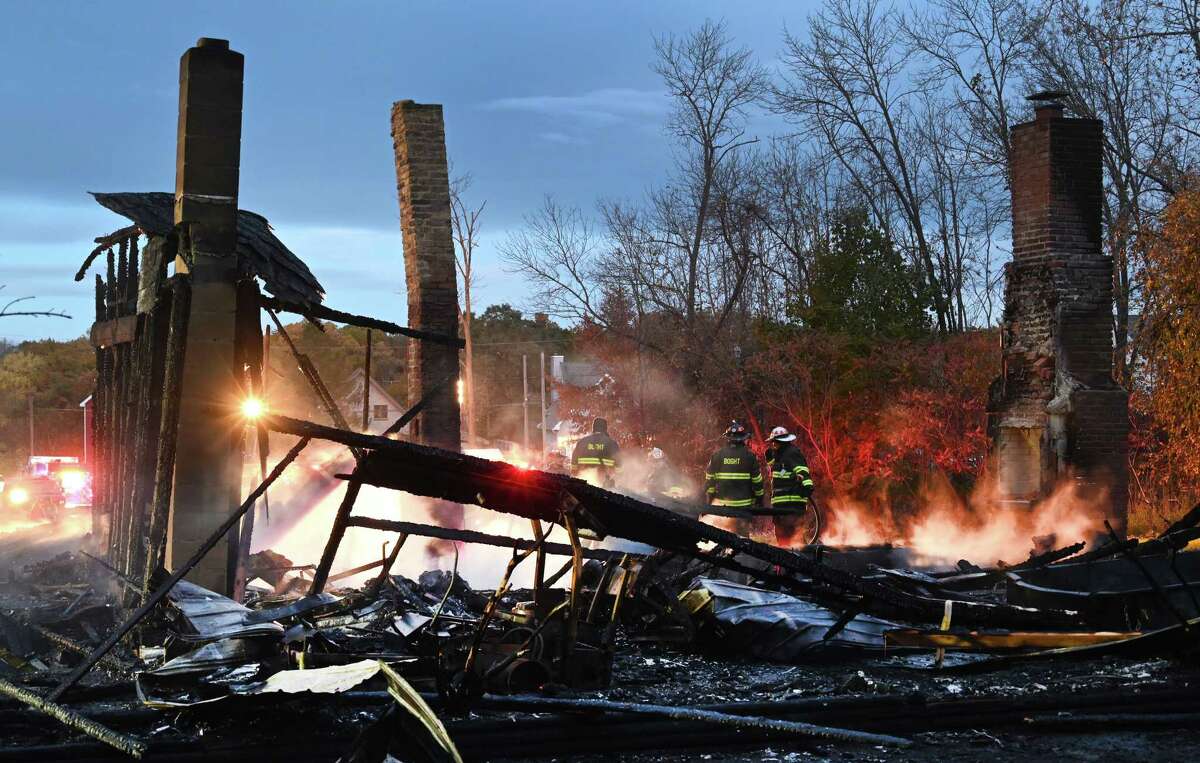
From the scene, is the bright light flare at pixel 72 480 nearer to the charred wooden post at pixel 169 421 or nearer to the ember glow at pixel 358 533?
the ember glow at pixel 358 533

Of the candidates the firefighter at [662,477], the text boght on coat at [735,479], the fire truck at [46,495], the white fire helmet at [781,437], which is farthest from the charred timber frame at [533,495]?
the fire truck at [46,495]

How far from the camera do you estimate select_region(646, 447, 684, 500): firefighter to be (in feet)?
61.1

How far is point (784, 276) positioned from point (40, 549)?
19.8m

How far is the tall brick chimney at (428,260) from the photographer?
16641 millimetres

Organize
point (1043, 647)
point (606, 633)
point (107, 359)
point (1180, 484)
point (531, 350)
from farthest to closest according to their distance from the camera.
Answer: point (531, 350)
point (1180, 484)
point (107, 359)
point (1043, 647)
point (606, 633)

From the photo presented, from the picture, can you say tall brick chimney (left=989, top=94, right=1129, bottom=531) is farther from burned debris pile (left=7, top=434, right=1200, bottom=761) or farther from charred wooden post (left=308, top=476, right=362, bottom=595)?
charred wooden post (left=308, top=476, right=362, bottom=595)

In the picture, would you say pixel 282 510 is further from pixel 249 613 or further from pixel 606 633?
pixel 606 633

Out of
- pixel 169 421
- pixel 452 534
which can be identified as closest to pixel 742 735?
pixel 452 534

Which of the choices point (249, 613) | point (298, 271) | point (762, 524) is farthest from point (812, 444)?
point (249, 613)

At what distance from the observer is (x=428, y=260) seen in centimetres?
1686

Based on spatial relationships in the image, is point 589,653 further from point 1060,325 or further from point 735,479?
point 1060,325

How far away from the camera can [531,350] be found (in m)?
79.2

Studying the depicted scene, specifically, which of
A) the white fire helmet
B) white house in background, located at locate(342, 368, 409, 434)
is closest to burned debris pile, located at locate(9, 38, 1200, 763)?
the white fire helmet

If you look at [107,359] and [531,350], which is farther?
[531,350]
